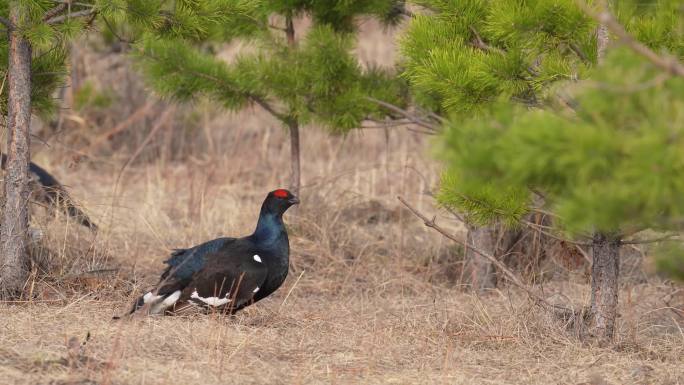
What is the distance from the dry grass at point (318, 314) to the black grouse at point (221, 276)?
0.15 m

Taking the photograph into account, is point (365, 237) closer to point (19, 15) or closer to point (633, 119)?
point (19, 15)

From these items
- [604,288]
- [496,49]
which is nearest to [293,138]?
[496,49]

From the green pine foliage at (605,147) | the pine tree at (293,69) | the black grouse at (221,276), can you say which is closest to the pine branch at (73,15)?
the black grouse at (221,276)

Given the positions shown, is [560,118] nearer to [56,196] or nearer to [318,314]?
[318,314]

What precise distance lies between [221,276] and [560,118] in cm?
298

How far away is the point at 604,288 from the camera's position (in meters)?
5.00

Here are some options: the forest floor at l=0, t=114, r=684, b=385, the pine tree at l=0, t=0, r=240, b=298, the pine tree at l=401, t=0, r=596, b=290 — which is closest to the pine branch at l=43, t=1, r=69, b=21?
the pine tree at l=0, t=0, r=240, b=298

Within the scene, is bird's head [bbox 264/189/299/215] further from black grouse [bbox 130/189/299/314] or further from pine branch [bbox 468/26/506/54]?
pine branch [bbox 468/26/506/54]

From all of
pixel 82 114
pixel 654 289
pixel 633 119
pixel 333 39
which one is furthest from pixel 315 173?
pixel 633 119

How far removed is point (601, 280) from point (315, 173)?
552cm

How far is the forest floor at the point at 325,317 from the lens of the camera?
4.33m

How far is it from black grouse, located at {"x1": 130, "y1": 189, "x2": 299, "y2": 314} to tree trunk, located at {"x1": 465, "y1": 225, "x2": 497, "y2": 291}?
142 centimetres

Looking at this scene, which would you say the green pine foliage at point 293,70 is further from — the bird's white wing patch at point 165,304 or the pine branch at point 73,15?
the bird's white wing patch at point 165,304

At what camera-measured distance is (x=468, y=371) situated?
458cm
